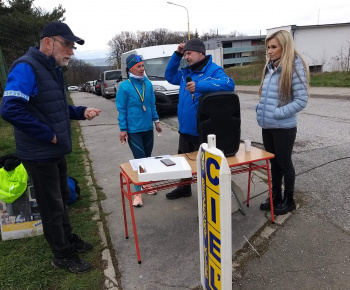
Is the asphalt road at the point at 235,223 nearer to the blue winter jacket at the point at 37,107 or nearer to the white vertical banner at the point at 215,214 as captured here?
the white vertical banner at the point at 215,214

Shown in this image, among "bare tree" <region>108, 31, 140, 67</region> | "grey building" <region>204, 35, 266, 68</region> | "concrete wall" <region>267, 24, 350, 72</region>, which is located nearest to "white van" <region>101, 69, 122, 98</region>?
"concrete wall" <region>267, 24, 350, 72</region>

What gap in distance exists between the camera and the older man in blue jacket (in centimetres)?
285

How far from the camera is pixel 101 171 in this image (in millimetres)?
5418

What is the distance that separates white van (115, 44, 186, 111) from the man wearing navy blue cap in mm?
7704

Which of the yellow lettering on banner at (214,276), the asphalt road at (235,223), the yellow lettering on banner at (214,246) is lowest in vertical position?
the asphalt road at (235,223)

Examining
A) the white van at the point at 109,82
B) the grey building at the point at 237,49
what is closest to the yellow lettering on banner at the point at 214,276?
the white van at the point at 109,82

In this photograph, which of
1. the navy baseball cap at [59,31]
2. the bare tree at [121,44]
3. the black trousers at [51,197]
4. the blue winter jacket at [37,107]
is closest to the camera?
the blue winter jacket at [37,107]

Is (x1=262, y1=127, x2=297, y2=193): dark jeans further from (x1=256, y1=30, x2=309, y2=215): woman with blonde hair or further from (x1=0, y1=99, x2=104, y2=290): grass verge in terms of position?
(x1=0, y1=99, x2=104, y2=290): grass verge

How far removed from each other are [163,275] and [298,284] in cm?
109

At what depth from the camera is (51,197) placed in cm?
250

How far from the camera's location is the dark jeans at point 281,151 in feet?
10.4

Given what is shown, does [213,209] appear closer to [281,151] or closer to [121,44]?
[281,151]

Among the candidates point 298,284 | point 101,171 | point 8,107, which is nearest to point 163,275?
point 298,284

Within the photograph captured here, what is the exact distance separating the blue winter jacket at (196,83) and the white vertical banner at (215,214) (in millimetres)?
1222
